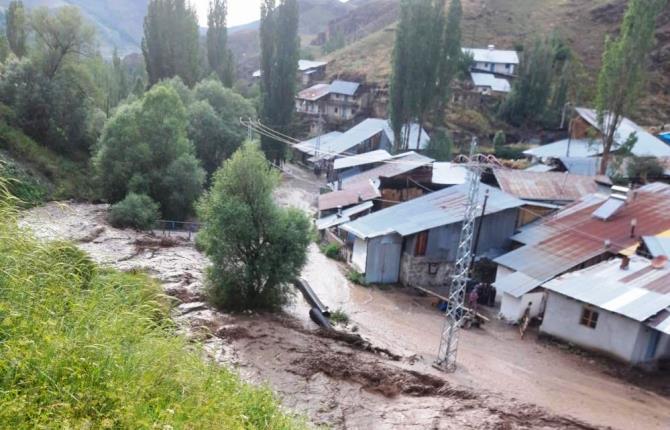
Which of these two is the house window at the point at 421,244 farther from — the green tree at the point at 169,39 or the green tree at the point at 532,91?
the green tree at the point at 532,91

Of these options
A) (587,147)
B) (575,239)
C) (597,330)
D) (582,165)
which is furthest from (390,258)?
(587,147)

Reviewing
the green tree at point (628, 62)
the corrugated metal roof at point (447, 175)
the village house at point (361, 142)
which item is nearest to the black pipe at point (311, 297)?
the corrugated metal roof at point (447, 175)

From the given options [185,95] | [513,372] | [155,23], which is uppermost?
[155,23]

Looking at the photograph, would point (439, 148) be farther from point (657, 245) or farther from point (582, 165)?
point (657, 245)

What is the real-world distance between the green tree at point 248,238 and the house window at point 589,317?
33.2ft

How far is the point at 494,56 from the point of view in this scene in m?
60.4

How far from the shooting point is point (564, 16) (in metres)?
72.1

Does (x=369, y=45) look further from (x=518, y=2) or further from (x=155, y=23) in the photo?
(x=155, y=23)

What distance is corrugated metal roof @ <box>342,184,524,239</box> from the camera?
22.5m

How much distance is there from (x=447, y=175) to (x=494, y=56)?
36.2m

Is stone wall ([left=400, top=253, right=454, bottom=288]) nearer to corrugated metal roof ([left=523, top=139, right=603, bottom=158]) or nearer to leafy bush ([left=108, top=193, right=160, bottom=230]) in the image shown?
leafy bush ([left=108, top=193, right=160, bottom=230])

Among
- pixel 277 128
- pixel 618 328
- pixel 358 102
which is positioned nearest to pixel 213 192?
pixel 618 328

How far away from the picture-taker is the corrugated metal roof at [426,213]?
22.5m

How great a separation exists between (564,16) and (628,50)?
49.7m
